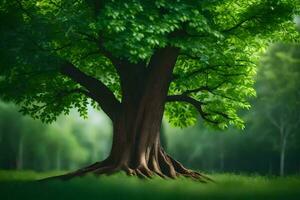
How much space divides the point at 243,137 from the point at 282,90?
9.91 metres

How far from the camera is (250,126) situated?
6088 centimetres

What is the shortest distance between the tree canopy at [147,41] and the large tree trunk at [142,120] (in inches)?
33.1

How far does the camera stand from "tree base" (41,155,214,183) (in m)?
21.3

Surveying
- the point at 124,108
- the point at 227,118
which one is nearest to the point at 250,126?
the point at 227,118

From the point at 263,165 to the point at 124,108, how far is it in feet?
143

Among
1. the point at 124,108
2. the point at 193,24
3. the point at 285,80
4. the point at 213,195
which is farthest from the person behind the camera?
the point at 285,80

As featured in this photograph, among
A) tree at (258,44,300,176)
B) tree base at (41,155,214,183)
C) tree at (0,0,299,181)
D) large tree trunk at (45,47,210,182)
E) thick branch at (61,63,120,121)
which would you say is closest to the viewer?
tree at (0,0,299,181)

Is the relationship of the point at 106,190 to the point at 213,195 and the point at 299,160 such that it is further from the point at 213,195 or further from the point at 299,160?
the point at 299,160

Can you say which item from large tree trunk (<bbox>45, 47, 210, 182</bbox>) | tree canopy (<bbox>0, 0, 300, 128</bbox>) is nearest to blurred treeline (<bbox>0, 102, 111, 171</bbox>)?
tree canopy (<bbox>0, 0, 300, 128</bbox>)

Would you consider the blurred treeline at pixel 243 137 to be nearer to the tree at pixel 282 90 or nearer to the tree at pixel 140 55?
the tree at pixel 282 90

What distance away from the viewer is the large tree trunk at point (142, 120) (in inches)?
878

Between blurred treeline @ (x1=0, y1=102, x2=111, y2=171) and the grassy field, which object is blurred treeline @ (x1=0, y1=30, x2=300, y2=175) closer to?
blurred treeline @ (x1=0, y1=102, x2=111, y2=171)

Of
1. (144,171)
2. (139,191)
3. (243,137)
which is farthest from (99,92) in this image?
(243,137)

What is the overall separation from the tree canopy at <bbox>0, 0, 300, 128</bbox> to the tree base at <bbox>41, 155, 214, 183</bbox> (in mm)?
3228
